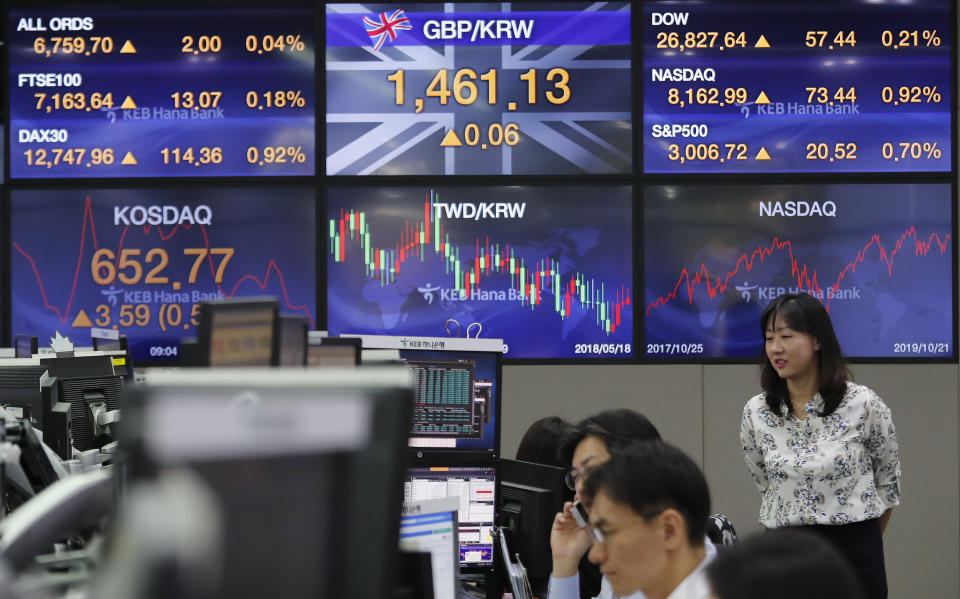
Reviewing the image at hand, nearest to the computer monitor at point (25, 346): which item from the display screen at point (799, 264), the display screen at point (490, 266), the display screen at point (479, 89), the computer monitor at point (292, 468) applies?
the display screen at point (490, 266)

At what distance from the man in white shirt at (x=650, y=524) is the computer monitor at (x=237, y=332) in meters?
0.70

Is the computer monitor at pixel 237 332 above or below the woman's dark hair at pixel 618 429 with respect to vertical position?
above

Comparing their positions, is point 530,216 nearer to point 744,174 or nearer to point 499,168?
point 499,168

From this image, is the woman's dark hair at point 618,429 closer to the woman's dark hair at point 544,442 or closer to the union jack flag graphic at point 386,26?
the woman's dark hair at point 544,442

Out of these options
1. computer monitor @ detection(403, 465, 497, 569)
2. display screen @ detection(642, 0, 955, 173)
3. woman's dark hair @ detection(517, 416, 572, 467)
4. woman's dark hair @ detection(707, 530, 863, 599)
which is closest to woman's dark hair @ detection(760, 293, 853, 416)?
woman's dark hair @ detection(517, 416, 572, 467)

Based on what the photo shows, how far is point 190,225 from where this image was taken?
4.67m

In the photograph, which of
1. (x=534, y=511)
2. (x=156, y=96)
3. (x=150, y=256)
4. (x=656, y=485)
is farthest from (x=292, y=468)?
(x=156, y=96)

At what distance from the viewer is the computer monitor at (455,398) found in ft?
9.96

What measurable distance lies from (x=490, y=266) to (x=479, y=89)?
0.86 meters

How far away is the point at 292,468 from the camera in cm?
90

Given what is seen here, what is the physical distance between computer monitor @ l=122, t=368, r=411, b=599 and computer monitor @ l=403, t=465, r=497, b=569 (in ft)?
6.64

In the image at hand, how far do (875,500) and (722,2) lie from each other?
2665 mm

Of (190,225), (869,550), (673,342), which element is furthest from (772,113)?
(190,225)

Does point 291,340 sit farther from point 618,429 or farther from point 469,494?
point 469,494
